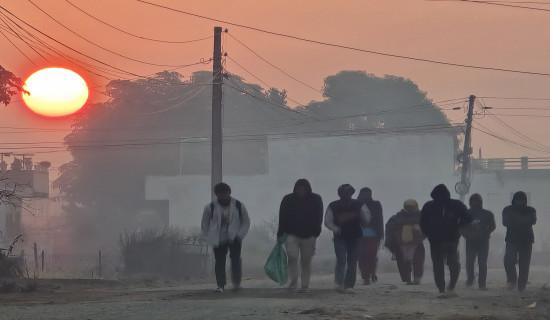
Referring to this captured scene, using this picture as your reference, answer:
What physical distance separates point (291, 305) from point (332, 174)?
5789cm

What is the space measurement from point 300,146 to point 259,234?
14.9 meters

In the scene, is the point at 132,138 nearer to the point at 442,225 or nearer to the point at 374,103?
the point at 374,103

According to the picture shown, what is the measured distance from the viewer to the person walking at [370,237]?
1944 cm

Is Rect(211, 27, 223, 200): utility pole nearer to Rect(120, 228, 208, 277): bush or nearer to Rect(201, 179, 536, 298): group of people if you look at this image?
Rect(120, 228, 208, 277): bush

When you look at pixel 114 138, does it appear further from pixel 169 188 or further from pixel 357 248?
pixel 357 248

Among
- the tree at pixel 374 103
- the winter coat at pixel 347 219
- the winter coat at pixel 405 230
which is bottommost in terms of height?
the winter coat at pixel 405 230

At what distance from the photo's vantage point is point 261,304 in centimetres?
1276

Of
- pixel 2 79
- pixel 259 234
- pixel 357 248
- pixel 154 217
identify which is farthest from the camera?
pixel 154 217

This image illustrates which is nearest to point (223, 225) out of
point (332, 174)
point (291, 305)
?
point (291, 305)

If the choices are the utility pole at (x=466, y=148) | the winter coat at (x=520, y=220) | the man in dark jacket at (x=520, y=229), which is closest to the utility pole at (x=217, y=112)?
the man in dark jacket at (x=520, y=229)

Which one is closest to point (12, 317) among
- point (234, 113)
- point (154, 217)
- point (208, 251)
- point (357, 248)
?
point (357, 248)

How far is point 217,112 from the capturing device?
30.3 meters

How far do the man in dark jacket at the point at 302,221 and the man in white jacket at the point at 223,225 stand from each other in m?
Result: 0.64

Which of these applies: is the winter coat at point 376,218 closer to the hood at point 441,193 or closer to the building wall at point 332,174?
the hood at point 441,193
